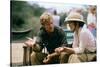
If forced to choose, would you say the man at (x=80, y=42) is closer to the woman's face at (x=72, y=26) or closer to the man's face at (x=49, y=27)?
the woman's face at (x=72, y=26)

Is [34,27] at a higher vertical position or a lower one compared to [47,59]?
higher

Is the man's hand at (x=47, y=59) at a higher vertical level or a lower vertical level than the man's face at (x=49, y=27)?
lower

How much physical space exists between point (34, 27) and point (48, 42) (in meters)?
0.19

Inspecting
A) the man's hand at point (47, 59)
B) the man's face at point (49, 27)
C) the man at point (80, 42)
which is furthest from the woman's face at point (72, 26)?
the man's hand at point (47, 59)

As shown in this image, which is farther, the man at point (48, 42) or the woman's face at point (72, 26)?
the woman's face at point (72, 26)

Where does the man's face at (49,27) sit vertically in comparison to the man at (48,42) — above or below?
above

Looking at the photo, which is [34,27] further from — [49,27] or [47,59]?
[47,59]

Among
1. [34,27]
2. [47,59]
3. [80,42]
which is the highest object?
[34,27]

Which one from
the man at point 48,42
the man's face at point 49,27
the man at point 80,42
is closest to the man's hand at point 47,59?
the man at point 48,42

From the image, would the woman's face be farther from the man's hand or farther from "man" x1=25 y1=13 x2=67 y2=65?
the man's hand

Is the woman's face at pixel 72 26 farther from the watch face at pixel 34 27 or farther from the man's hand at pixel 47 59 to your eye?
the man's hand at pixel 47 59

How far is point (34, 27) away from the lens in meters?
1.60

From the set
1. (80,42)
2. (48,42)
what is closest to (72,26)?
(80,42)

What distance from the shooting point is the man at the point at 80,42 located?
1.71 m
